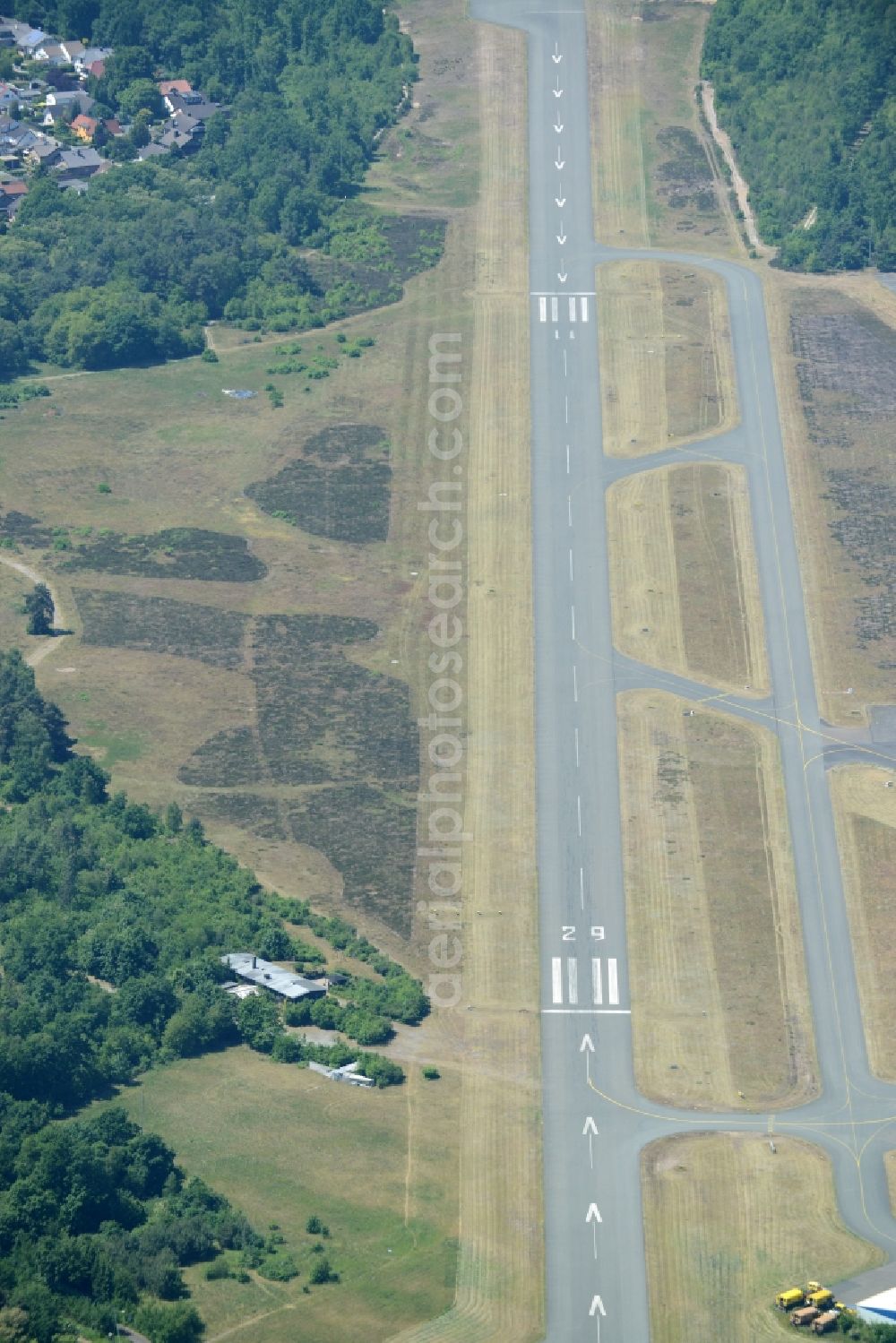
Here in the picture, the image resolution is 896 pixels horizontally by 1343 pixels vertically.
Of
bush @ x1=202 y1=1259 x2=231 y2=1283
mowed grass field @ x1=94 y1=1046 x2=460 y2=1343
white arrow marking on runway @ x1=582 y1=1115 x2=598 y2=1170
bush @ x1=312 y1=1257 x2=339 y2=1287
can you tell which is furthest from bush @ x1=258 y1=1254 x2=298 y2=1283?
white arrow marking on runway @ x1=582 y1=1115 x2=598 y2=1170

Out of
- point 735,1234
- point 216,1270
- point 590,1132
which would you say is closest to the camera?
point 216,1270

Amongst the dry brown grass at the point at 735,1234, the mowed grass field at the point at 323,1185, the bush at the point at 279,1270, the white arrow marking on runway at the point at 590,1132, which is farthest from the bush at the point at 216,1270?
the white arrow marking on runway at the point at 590,1132

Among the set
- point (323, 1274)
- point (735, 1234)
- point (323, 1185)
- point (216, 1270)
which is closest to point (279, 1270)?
point (323, 1274)

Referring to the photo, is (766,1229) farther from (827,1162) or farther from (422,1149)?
(422,1149)

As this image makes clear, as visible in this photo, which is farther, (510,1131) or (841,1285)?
(510,1131)

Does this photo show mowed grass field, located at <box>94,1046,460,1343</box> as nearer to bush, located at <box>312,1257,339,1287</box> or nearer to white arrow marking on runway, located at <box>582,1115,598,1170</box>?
bush, located at <box>312,1257,339,1287</box>

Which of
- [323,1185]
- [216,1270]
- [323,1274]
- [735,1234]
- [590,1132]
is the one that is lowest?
[590,1132]

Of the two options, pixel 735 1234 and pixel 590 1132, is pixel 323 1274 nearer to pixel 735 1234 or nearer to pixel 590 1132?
pixel 735 1234

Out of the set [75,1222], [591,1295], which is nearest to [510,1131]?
[591,1295]
